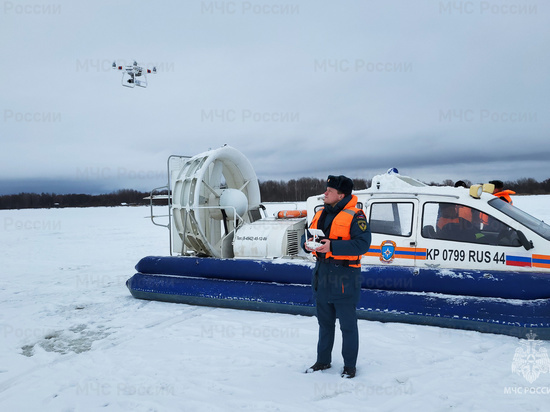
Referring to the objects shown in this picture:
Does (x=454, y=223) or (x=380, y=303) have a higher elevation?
(x=454, y=223)

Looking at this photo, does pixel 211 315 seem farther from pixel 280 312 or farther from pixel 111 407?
pixel 111 407

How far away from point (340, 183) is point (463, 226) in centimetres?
198

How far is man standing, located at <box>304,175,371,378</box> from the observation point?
323 cm

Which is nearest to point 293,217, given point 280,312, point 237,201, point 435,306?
point 237,201

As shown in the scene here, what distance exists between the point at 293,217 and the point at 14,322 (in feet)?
12.5

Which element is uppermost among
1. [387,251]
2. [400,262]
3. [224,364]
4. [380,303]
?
[387,251]

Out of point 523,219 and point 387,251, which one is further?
point 387,251

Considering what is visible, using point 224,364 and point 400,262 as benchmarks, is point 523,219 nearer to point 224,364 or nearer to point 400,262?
point 400,262

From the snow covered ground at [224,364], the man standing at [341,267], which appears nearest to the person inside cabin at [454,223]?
the snow covered ground at [224,364]

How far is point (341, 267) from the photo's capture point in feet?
10.9

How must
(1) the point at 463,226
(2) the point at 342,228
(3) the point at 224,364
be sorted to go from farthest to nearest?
(1) the point at 463,226
(3) the point at 224,364
(2) the point at 342,228

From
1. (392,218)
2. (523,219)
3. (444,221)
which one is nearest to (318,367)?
(392,218)

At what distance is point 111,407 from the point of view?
299 centimetres

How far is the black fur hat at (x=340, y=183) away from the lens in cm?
338
